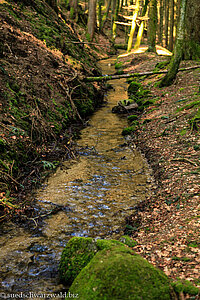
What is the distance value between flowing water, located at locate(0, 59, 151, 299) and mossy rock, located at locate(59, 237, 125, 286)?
19 centimetres

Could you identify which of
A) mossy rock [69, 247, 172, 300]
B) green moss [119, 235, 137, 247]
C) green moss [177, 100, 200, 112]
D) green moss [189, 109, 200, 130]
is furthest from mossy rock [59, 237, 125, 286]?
green moss [177, 100, 200, 112]

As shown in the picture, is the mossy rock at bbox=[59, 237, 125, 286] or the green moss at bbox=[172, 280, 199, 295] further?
the mossy rock at bbox=[59, 237, 125, 286]

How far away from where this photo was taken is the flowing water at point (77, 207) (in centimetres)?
358

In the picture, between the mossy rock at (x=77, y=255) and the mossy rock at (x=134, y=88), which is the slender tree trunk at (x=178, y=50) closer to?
the mossy rock at (x=134, y=88)

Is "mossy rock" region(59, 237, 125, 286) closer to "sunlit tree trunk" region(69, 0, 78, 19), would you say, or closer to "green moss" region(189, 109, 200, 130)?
"green moss" region(189, 109, 200, 130)

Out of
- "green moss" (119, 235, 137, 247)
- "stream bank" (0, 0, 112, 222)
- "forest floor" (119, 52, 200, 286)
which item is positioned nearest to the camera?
"forest floor" (119, 52, 200, 286)

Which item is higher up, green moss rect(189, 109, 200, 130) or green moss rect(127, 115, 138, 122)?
green moss rect(189, 109, 200, 130)

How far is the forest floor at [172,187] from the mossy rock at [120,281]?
0.52 m

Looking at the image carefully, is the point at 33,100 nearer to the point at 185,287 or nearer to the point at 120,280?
the point at 120,280

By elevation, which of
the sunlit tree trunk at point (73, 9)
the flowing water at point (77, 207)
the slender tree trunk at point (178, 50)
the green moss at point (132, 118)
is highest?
the sunlit tree trunk at point (73, 9)

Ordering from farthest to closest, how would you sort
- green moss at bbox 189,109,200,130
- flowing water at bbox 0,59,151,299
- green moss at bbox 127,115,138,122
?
green moss at bbox 127,115,138,122, green moss at bbox 189,109,200,130, flowing water at bbox 0,59,151,299

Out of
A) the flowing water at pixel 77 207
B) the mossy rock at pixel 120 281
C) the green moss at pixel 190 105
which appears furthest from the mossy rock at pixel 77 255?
the green moss at pixel 190 105

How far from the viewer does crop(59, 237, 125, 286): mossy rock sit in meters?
3.31

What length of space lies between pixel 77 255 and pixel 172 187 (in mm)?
2839
